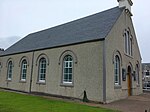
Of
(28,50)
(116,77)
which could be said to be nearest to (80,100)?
(116,77)

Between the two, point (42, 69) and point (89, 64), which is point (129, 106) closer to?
point (89, 64)

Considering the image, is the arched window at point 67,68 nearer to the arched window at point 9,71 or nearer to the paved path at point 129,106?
the paved path at point 129,106

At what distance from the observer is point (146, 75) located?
42094mm

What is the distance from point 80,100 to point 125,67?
20.1 ft

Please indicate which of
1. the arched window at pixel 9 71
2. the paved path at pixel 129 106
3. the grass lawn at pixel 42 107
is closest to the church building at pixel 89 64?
the paved path at pixel 129 106

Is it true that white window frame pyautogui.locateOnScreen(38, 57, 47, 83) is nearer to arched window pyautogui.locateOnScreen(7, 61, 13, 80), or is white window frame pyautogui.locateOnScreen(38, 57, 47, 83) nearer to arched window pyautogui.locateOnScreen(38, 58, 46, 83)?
arched window pyautogui.locateOnScreen(38, 58, 46, 83)

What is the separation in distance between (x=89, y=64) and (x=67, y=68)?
2673 millimetres

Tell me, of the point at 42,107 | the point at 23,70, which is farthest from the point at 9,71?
Result: the point at 42,107

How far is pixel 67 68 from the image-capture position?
15.3 metres

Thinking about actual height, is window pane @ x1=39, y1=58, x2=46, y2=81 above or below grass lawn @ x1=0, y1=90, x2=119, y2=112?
above

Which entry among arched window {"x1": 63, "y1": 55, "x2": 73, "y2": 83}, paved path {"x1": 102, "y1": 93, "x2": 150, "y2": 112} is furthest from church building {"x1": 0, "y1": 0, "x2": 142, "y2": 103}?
paved path {"x1": 102, "y1": 93, "x2": 150, "y2": 112}

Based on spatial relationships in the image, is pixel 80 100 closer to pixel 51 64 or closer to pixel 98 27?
pixel 51 64

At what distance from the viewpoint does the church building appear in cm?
1304

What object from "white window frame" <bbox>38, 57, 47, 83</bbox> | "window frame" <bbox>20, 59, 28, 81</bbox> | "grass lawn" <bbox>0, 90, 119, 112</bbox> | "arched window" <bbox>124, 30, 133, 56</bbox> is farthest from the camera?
"window frame" <bbox>20, 59, 28, 81</bbox>
